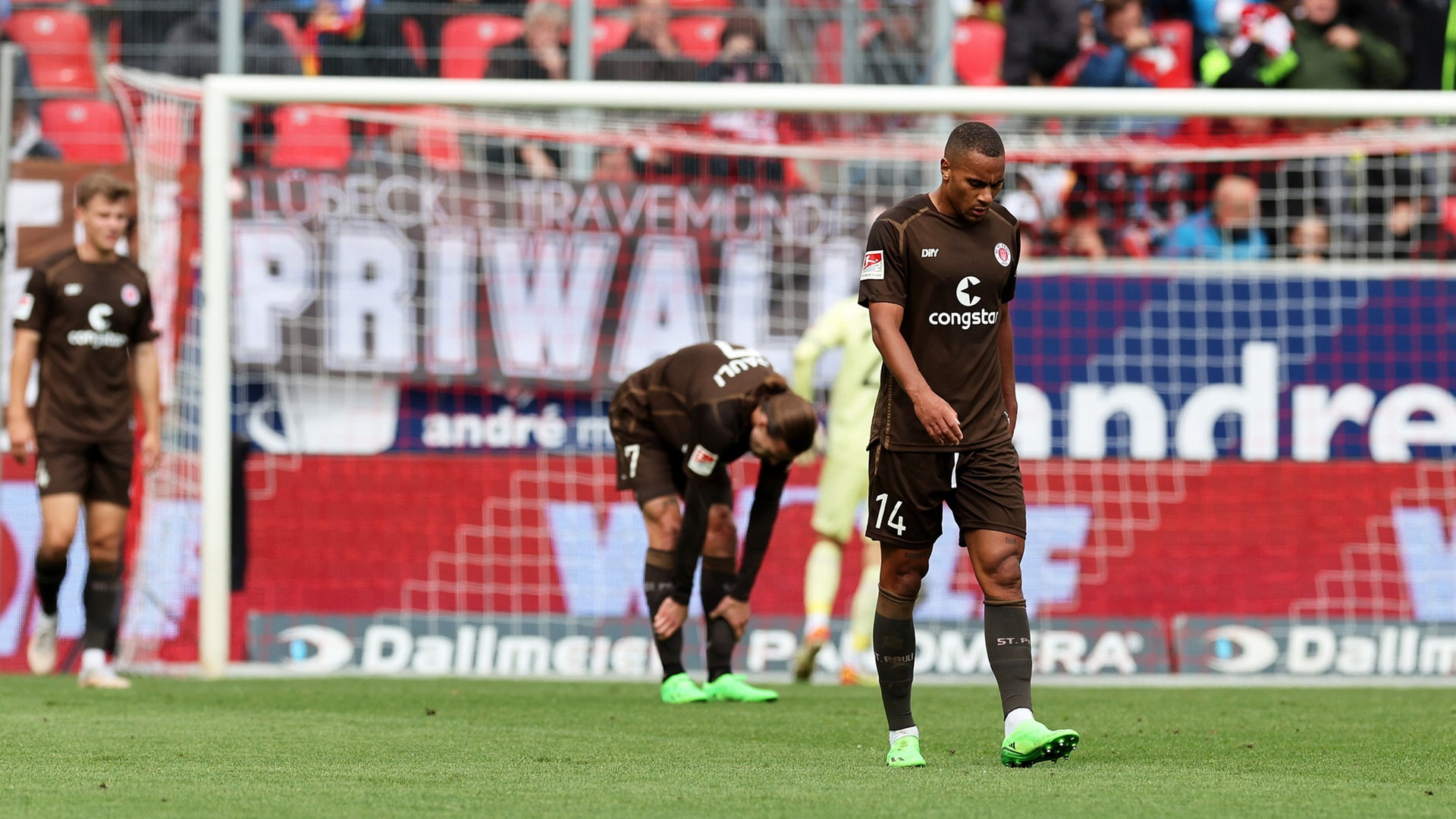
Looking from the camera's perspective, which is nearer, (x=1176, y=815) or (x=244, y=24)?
(x=1176, y=815)

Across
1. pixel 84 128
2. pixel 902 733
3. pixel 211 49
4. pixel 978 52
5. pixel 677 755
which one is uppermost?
pixel 978 52

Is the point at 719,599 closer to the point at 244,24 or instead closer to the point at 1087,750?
the point at 1087,750

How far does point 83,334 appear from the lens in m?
9.08

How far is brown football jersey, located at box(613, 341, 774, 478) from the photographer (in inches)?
305

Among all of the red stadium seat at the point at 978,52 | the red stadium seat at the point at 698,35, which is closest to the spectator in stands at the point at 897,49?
the red stadium seat at the point at 978,52

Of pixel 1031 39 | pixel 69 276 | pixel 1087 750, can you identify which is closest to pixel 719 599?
pixel 1087 750

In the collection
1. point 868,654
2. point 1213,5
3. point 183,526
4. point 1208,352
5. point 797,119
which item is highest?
point 1213,5

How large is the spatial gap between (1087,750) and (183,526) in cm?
629

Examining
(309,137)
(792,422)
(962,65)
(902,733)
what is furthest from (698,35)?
(902,733)

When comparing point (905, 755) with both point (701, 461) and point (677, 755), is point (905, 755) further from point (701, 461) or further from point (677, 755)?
point (701, 461)

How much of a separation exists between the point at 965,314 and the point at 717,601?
9.93 feet

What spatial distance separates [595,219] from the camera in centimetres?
1199

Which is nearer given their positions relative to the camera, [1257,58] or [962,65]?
[1257,58]

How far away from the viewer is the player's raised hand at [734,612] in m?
8.38
